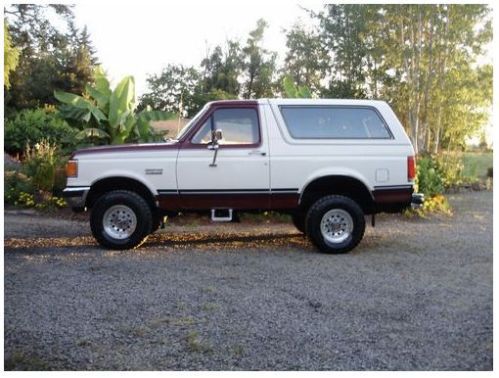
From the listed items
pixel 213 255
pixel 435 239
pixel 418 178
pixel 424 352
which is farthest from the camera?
pixel 418 178

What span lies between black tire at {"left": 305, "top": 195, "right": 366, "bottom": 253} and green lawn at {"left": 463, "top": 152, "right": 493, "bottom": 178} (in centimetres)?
1051

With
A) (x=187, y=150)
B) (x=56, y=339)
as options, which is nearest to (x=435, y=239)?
(x=187, y=150)

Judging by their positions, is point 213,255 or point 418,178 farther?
point 418,178

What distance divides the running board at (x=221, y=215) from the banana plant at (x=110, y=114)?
464 cm

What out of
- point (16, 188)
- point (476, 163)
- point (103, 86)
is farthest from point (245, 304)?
point (476, 163)

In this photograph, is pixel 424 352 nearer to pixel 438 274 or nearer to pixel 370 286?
pixel 370 286

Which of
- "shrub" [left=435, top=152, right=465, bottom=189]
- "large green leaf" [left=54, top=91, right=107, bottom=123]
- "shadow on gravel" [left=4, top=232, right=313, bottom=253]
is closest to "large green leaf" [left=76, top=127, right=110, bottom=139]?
"large green leaf" [left=54, top=91, right=107, bottom=123]

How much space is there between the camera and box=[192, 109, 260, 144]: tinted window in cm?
691

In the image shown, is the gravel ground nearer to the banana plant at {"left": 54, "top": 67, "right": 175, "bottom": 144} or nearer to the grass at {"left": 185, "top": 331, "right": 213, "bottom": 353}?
the grass at {"left": 185, "top": 331, "right": 213, "bottom": 353}

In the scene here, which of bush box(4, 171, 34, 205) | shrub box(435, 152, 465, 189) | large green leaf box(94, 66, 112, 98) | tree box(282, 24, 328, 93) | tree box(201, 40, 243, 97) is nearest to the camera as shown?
bush box(4, 171, 34, 205)

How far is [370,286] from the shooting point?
209 inches

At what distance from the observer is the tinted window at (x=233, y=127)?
6.91 metres

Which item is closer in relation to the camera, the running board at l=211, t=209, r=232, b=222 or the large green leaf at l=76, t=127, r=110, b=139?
Result: the running board at l=211, t=209, r=232, b=222

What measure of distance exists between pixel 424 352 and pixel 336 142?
367 centimetres
